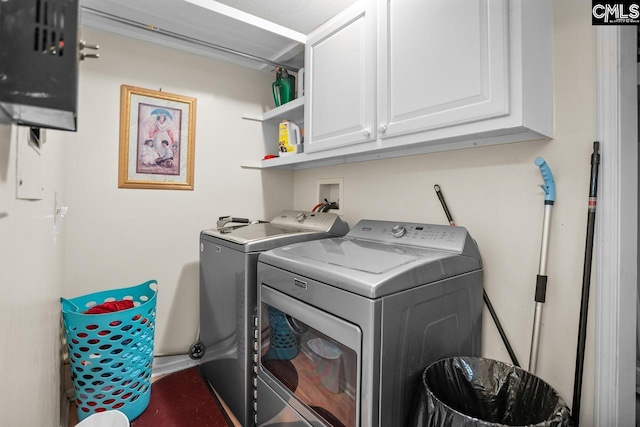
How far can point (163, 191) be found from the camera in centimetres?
222

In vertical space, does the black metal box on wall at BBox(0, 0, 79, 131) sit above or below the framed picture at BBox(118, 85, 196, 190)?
below

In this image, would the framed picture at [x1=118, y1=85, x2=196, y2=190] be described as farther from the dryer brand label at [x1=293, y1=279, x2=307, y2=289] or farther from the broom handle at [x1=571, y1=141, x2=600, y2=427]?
the broom handle at [x1=571, y1=141, x2=600, y2=427]

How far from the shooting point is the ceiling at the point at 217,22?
Result: 5.97 ft

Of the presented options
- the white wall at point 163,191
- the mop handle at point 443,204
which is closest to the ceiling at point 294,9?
the white wall at point 163,191

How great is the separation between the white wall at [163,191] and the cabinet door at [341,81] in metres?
0.75

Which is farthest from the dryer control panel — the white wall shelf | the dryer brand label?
the white wall shelf

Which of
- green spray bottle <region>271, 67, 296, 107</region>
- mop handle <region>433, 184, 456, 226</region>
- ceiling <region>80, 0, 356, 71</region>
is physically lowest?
mop handle <region>433, 184, 456, 226</region>

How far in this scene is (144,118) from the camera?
7.01 ft

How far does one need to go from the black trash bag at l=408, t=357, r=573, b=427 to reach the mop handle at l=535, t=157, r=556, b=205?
668 mm

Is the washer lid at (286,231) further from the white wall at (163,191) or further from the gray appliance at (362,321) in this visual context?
the white wall at (163,191)

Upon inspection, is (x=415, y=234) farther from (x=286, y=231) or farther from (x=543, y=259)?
(x=286, y=231)

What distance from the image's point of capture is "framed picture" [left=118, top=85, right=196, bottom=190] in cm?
208

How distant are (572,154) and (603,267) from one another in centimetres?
43

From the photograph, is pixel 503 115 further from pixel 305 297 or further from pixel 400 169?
pixel 305 297
